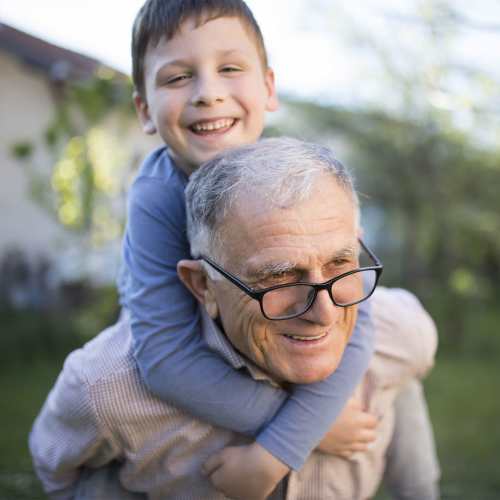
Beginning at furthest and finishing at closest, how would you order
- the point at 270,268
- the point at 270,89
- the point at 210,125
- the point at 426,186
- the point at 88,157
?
the point at 426,186 < the point at 88,157 < the point at 270,89 < the point at 210,125 < the point at 270,268

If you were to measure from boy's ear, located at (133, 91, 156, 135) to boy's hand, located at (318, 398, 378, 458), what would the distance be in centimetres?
126

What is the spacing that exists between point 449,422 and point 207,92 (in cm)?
548

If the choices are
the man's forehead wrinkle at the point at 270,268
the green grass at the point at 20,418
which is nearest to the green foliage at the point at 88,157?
the green grass at the point at 20,418

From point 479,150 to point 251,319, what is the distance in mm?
10733

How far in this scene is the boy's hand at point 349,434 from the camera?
230 centimetres

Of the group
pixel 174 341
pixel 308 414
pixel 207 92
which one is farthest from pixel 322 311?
pixel 207 92

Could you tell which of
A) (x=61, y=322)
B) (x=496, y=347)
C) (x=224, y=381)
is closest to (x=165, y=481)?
(x=224, y=381)

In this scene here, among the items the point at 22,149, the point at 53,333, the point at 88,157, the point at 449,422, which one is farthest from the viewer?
the point at 53,333

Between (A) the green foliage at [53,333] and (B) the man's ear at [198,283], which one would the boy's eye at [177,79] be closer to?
(B) the man's ear at [198,283]

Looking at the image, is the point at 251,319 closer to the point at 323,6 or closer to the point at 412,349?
the point at 412,349

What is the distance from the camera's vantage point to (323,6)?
11180 mm

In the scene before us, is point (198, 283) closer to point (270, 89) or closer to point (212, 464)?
point (212, 464)

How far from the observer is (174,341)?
6.99 ft

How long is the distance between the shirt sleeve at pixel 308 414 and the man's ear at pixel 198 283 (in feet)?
1.32
